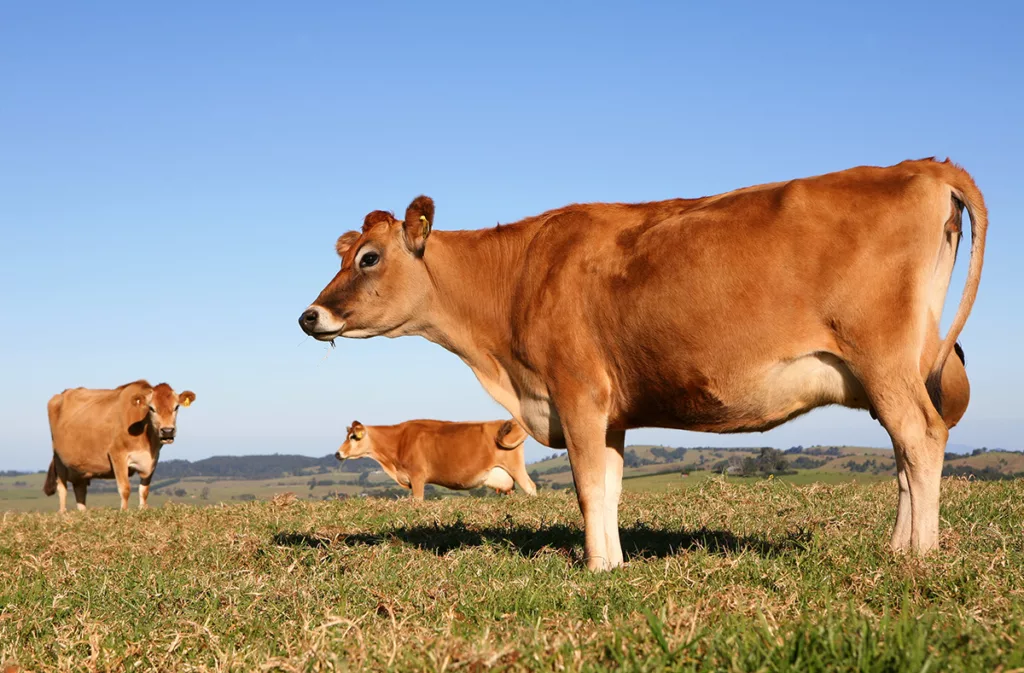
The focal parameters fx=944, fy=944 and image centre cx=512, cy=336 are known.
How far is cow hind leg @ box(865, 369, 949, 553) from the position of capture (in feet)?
20.3

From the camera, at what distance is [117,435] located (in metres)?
19.9

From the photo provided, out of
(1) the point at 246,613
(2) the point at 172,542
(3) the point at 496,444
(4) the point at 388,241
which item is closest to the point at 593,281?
(4) the point at 388,241

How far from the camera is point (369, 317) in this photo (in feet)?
27.3

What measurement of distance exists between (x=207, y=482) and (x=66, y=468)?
9763 cm

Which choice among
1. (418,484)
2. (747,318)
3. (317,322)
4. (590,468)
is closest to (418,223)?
(317,322)

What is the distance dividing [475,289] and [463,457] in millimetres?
12282

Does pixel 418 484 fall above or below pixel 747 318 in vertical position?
below

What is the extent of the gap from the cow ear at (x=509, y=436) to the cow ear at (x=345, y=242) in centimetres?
1048

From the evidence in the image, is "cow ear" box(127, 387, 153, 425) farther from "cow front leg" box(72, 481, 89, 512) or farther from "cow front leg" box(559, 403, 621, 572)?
"cow front leg" box(559, 403, 621, 572)

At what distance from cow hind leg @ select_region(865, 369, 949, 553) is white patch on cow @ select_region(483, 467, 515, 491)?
1429 centimetres

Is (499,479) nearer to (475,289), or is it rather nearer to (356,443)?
(356,443)

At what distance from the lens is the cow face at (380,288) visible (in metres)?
8.23

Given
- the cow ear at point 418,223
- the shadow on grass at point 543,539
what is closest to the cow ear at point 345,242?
the cow ear at point 418,223

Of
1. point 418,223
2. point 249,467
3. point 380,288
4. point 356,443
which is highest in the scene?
point 418,223
